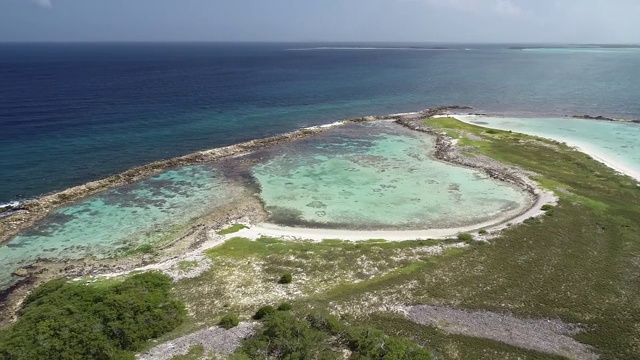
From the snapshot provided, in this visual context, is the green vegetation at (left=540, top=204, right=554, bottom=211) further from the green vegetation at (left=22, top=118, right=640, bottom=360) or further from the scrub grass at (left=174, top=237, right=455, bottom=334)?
the scrub grass at (left=174, top=237, right=455, bottom=334)

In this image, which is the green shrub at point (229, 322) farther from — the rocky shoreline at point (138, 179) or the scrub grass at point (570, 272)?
the scrub grass at point (570, 272)

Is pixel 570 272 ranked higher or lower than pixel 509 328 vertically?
higher

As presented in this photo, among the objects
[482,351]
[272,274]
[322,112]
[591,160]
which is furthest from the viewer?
[322,112]

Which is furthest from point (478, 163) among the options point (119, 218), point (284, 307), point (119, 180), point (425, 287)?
point (119, 180)

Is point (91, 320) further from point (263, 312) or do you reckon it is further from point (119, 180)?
point (119, 180)

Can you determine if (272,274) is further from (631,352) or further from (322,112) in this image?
(322,112)

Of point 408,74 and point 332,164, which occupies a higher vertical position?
point 408,74

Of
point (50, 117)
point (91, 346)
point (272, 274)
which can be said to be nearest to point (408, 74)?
point (50, 117)

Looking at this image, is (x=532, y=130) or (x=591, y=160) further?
(x=532, y=130)
